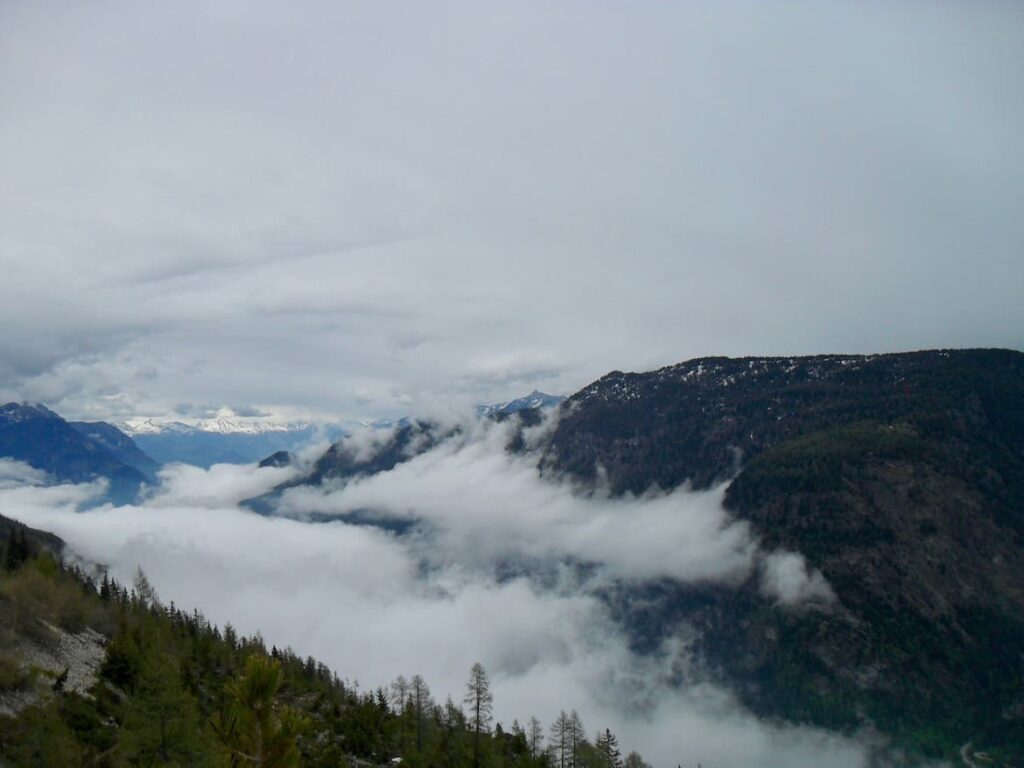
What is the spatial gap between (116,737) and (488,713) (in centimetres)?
7498

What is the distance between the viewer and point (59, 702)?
1845 inches

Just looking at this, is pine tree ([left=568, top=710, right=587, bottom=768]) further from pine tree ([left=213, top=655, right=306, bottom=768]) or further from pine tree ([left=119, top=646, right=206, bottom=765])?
pine tree ([left=213, top=655, right=306, bottom=768])

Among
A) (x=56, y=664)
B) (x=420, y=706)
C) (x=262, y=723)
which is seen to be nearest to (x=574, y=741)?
(x=420, y=706)

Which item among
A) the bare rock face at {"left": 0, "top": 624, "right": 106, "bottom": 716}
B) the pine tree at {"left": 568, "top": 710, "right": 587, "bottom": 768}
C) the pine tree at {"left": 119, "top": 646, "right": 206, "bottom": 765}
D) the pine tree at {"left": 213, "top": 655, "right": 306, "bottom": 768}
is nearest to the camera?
the pine tree at {"left": 213, "top": 655, "right": 306, "bottom": 768}

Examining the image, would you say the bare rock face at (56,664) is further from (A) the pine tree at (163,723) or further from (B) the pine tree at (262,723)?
(B) the pine tree at (262,723)

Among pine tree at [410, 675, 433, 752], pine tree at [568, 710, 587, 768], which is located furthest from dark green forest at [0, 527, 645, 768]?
pine tree at [410, 675, 433, 752]

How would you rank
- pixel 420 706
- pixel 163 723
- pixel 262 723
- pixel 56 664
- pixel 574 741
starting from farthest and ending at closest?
pixel 420 706, pixel 574 741, pixel 56 664, pixel 163 723, pixel 262 723

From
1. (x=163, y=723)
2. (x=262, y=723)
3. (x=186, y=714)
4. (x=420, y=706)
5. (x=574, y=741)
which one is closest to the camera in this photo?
(x=262, y=723)

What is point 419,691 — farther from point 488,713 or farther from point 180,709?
point 180,709

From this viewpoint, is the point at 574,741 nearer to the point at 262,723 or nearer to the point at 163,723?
the point at 163,723

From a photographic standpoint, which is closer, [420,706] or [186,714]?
[186,714]

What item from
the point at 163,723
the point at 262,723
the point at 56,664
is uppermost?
the point at 262,723

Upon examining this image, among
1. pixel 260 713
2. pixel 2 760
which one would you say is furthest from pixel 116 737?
pixel 260 713

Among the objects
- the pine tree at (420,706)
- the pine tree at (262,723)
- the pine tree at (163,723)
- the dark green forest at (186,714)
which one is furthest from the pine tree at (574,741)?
the pine tree at (262,723)
